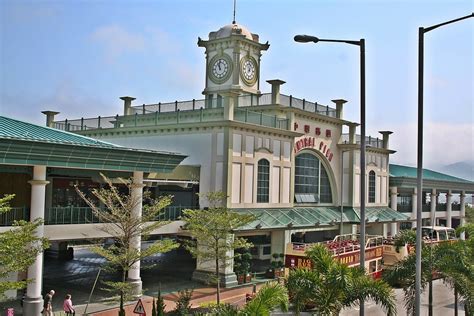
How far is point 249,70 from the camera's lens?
4172 cm

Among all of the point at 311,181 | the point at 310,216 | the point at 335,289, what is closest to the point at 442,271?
the point at 335,289

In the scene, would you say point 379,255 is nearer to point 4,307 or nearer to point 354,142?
point 354,142

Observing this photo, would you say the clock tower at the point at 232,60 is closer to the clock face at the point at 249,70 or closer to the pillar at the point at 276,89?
the clock face at the point at 249,70

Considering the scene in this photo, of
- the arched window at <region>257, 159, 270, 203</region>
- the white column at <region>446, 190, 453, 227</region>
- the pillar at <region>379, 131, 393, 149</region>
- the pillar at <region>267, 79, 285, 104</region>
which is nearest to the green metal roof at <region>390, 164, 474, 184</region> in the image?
the white column at <region>446, 190, 453, 227</region>

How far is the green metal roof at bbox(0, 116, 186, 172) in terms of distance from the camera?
832 inches

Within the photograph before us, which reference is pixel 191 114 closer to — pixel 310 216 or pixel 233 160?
pixel 233 160

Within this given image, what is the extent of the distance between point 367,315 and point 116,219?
12287 millimetres

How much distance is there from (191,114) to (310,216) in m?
10.8

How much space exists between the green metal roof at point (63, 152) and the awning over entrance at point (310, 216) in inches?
299

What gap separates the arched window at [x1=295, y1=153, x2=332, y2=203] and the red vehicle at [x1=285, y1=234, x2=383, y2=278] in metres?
8.21

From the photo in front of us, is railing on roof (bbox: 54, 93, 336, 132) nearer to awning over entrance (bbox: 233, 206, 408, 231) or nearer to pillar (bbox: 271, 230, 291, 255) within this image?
awning over entrance (bbox: 233, 206, 408, 231)

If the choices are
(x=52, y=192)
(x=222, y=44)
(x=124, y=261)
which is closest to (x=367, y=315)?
(x=124, y=261)

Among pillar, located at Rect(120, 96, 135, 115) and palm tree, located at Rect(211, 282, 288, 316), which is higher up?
pillar, located at Rect(120, 96, 135, 115)

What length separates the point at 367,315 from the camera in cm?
2522
